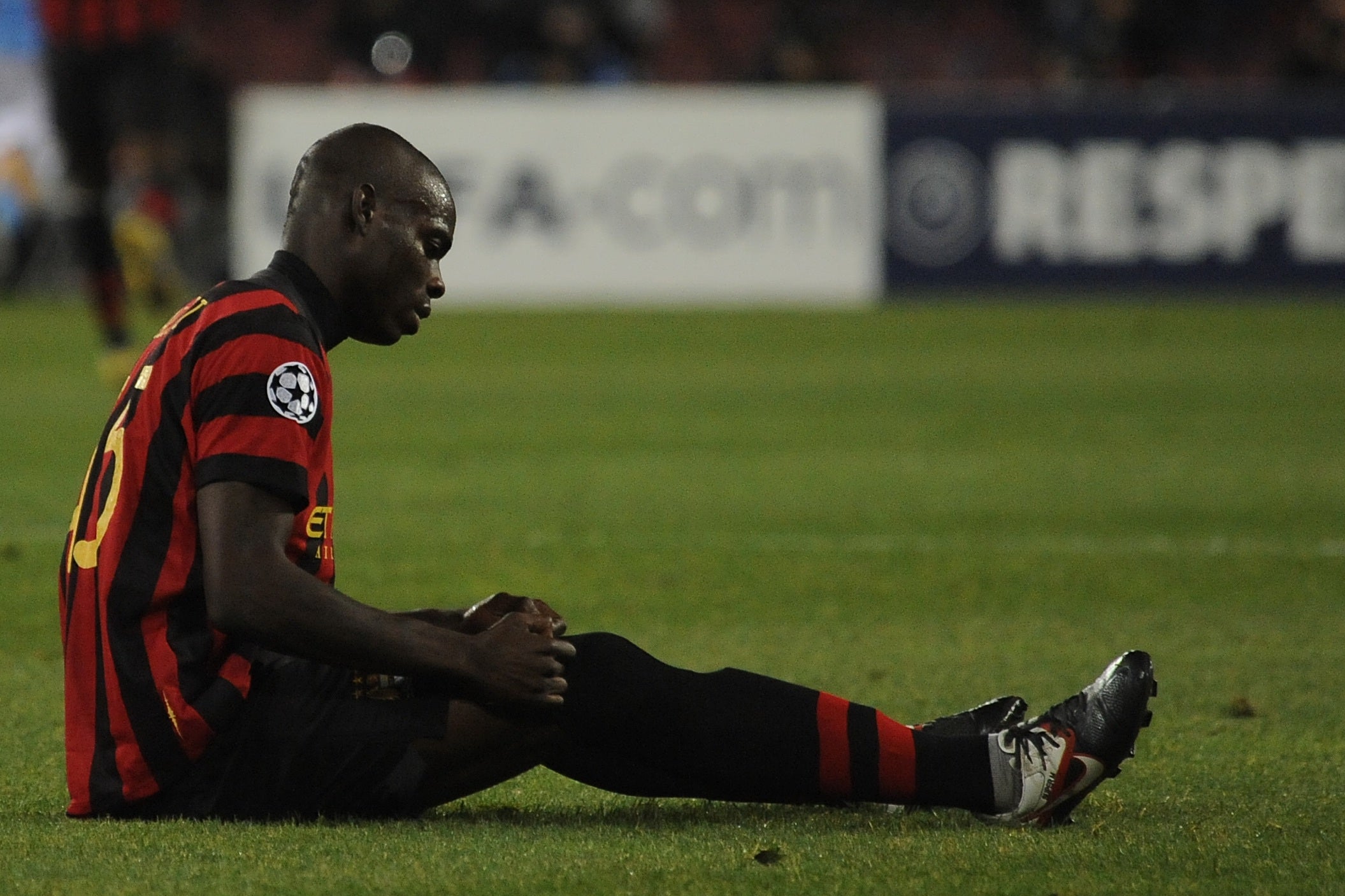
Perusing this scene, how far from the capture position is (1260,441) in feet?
30.5

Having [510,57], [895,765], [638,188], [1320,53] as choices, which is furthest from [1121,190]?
[895,765]

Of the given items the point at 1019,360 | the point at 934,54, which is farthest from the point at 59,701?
the point at 934,54

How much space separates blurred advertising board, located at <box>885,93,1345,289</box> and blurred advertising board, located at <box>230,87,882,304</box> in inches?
19.1

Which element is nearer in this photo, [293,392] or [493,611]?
[293,392]

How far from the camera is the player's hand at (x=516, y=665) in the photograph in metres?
3.01

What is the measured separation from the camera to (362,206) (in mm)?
3174

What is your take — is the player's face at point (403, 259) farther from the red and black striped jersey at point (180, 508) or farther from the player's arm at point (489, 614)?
the player's arm at point (489, 614)

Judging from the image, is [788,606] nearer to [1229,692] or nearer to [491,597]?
[1229,692]

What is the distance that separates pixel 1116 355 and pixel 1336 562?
6581 mm

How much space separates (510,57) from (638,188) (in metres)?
3.55

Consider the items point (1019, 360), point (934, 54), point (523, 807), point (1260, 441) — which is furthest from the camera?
point (934, 54)

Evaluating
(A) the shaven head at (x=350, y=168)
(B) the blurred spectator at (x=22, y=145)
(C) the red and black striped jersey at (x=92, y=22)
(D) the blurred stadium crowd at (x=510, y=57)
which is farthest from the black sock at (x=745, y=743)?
(B) the blurred spectator at (x=22, y=145)

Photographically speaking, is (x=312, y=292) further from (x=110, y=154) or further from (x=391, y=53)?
(x=391, y=53)

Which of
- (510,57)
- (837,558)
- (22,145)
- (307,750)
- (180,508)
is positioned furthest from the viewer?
(510,57)
